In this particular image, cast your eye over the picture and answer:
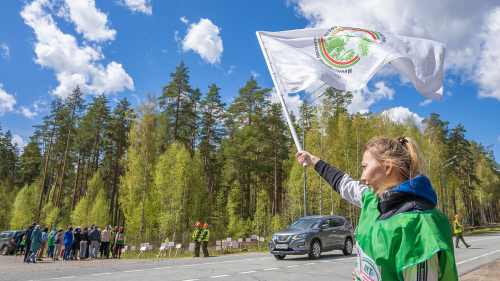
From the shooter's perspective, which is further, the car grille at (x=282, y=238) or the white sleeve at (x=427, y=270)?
the car grille at (x=282, y=238)

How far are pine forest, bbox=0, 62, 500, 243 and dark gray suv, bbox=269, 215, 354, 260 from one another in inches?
431

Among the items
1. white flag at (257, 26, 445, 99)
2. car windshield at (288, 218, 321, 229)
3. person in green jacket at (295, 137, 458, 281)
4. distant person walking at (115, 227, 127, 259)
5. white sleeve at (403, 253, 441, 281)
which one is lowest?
distant person walking at (115, 227, 127, 259)

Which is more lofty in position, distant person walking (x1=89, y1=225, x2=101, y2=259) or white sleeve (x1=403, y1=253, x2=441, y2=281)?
white sleeve (x1=403, y1=253, x2=441, y2=281)

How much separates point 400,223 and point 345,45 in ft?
13.4

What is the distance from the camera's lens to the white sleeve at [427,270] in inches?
49.9

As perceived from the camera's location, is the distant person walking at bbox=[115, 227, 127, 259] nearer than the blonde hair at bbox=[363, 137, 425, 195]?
No

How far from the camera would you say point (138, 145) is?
117 ft

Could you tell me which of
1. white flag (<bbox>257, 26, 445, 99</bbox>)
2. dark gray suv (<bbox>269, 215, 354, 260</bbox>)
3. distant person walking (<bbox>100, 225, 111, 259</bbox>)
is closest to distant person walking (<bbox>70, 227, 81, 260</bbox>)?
distant person walking (<bbox>100, 225, 111, 259</bbox>)

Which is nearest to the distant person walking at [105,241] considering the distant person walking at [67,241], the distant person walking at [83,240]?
the distant person walking at [83,240]

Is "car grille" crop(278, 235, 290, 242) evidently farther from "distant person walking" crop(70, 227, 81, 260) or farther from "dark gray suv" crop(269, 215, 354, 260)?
"distant person walking" crop(70, 227, 81, 260)

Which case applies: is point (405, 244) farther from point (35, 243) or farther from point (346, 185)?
point (35, 243)

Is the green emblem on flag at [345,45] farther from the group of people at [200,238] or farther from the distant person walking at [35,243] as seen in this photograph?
the distant person walking at [35,243]

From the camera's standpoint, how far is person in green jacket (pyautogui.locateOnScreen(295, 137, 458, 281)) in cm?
128

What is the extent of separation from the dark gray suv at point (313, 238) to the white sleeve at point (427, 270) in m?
12.5
